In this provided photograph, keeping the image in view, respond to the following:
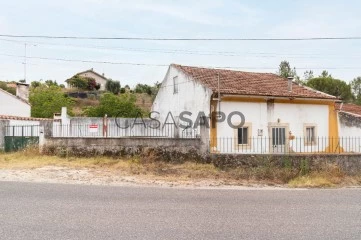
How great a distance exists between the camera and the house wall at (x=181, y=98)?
19.9 meters

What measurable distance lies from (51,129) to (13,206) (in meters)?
10.2

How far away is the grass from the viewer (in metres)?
12.4

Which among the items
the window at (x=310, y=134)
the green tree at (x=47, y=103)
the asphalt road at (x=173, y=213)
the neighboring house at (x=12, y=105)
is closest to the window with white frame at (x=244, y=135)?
the window at (x=310, y=134)

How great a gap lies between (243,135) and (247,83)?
360cm

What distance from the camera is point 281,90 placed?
834 inches

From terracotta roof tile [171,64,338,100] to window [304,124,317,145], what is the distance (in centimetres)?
188

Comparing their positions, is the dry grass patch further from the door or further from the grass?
the door

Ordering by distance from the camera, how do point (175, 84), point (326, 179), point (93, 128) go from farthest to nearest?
point (93, 128) → point (175, 84) → point (326, 179)

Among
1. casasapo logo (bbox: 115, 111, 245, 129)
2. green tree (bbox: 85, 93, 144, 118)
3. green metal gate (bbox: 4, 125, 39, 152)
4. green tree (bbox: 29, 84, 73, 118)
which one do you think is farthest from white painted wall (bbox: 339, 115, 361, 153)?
green tree (bbox: 29, 84, 73, 118)

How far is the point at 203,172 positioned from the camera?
1340cm

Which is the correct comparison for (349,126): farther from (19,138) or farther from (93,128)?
(19,138)

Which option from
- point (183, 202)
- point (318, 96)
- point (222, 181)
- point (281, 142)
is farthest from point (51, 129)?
point (318, 96)

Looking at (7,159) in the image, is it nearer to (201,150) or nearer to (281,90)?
(201,150)

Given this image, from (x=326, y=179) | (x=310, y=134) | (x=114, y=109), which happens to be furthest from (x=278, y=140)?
(x=114, y=109)
